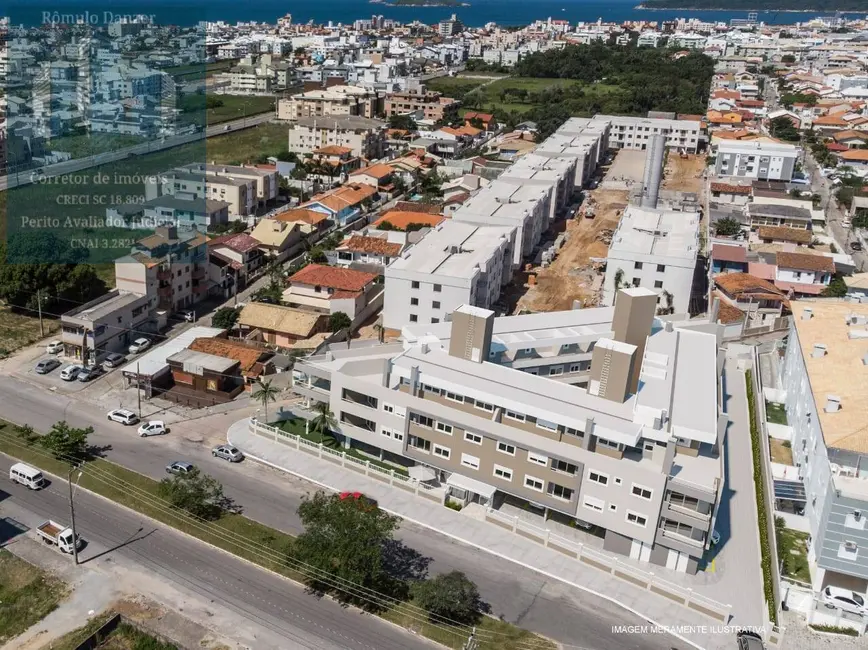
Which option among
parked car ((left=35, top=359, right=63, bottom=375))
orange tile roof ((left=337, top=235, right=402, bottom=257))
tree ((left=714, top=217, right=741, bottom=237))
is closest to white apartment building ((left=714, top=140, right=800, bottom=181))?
tree ((left=714, top=217, right=741, bottom=237))

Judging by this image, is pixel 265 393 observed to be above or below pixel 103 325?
below

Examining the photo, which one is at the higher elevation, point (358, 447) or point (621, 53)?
point (621, 53)

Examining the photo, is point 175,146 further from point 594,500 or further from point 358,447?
point 594,500

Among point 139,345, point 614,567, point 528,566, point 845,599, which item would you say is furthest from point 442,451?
point 139,345

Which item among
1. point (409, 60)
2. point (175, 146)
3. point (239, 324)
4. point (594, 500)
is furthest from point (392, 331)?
point (409, 60)

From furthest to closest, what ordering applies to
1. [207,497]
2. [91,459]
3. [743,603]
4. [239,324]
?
[239,324], [91,459], [207,497], [743,603]

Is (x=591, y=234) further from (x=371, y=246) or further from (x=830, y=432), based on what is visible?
(x=830, y=432)

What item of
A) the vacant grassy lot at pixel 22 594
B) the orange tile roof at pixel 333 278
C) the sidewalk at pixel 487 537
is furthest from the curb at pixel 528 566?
the orange tile roof at pixel 333 278
